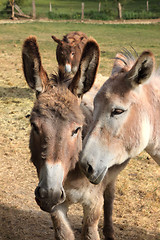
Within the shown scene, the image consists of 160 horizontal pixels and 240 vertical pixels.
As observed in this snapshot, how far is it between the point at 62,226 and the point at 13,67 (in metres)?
10.8

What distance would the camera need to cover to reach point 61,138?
2836 mm

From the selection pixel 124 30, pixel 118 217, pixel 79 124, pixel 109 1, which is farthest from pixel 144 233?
pixel 109 1

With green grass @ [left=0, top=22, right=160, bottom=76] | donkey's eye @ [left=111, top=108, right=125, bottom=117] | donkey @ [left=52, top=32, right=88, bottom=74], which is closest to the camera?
donkey's eye @ [left=111, top=108, right=125, bottom=117]

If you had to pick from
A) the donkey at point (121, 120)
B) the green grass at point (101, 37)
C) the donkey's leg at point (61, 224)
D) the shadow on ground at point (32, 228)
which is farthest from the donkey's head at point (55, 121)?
the green grass at point (101, 37)

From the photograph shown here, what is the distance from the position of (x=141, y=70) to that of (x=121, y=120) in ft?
1.73

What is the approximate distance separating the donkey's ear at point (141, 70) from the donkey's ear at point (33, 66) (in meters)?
0.85

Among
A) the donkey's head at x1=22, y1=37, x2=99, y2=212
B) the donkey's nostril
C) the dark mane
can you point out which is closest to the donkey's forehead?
the donkey's head at x1=22, y1=37, x2=99, y2=212

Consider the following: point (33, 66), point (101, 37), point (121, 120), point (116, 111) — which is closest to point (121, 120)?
point (121, 120)

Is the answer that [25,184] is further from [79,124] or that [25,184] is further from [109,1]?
[109,1]

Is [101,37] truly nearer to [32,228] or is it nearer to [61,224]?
[32,228]

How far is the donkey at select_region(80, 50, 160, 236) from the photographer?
10.5 feet

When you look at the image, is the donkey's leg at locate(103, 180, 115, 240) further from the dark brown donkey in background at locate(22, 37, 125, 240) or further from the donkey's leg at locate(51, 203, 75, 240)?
the donkey's leg at locate(51, 203, 75, 240)

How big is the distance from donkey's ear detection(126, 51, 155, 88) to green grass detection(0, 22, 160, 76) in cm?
907

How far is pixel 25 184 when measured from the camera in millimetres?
5477
